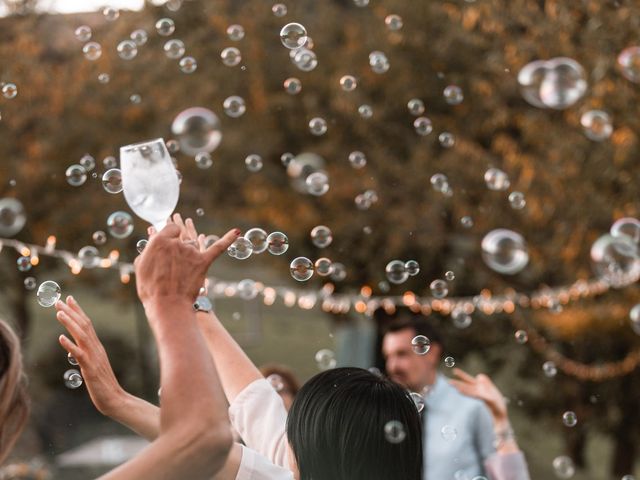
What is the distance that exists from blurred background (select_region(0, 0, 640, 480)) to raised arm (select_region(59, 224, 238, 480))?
5960 millimetres

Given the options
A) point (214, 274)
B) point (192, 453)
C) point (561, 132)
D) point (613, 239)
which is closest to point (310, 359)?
point (214, 274)

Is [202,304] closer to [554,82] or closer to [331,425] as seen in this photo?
[331,425]

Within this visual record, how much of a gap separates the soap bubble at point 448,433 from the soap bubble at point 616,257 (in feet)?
3.40

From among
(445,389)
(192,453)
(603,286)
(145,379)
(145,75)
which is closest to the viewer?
(192,453)

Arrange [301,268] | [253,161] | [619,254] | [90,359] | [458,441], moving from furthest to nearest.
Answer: [253,161]
[619,254]
[458,441]
[301,268]
[90,359]

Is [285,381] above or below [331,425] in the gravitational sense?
below

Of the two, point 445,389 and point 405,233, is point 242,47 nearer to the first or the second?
point 405,233

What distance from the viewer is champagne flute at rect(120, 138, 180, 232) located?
6.55 ft

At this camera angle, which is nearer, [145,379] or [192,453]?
[192,453]

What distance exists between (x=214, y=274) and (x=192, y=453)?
1135 cm

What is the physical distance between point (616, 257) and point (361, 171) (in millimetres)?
4949

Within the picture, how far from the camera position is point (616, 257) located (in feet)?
14.3

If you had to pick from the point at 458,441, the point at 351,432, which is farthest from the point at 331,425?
the point at 458,441

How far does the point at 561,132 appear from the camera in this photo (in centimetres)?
767
